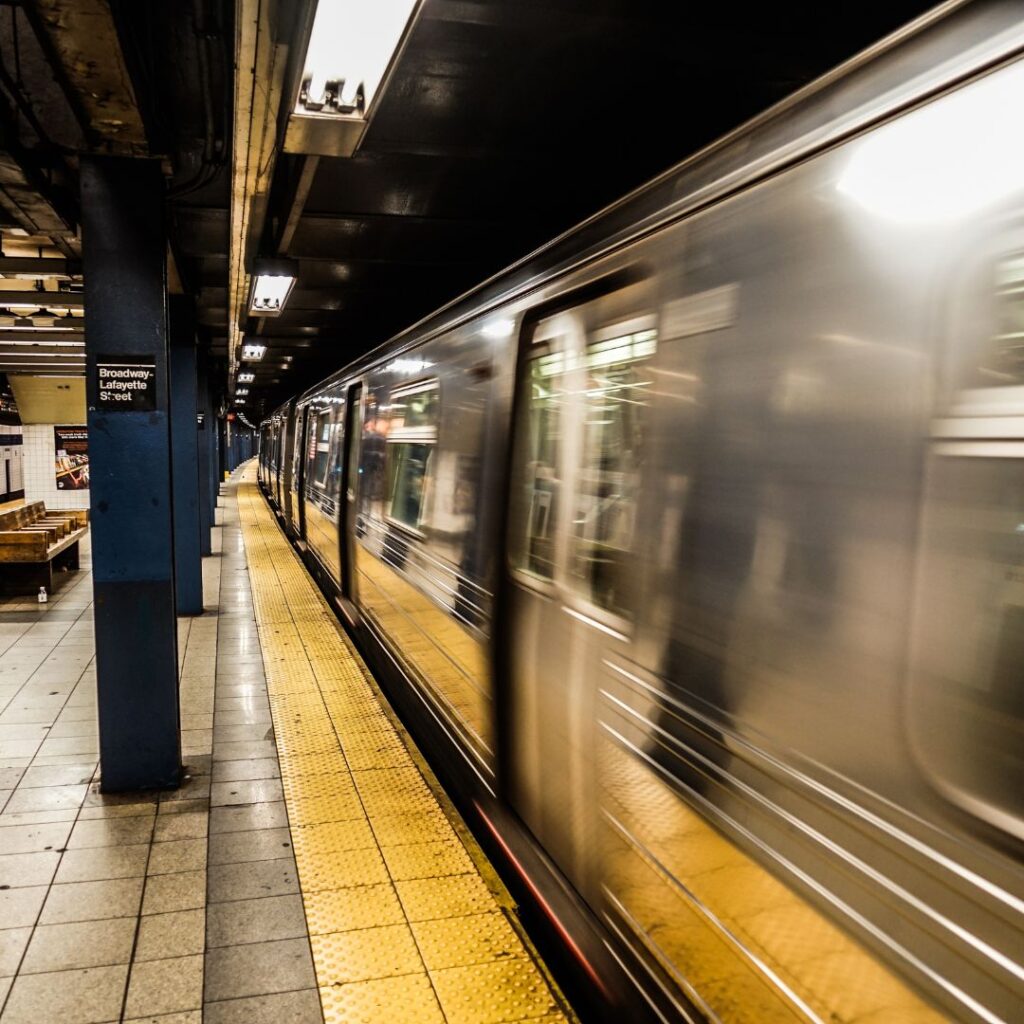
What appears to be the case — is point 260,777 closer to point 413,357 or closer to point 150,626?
point 150,626

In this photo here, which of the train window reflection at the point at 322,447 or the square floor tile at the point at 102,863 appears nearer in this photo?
the square floor tile at the point at 102,863

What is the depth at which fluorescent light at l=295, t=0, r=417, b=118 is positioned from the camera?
2354 millimetres

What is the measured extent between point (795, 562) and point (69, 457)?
754 inches

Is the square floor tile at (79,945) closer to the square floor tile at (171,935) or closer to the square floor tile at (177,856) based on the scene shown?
the square floor tile at (171,935)

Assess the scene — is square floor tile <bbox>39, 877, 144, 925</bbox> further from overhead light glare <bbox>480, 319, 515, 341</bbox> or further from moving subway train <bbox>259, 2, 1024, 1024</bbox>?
overhead light glare <bbox>480, 319, 515, 341</bbox>

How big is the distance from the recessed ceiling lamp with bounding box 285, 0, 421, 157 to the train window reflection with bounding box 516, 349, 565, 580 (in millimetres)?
1055

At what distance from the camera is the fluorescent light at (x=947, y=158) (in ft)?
4.04

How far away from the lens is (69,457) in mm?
17875

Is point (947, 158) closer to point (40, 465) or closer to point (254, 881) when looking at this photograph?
point (254, 881)

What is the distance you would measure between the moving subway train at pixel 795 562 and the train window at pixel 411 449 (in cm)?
153

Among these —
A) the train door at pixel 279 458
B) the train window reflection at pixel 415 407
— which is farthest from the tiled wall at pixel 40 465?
the train window reflection at pixel 415 407

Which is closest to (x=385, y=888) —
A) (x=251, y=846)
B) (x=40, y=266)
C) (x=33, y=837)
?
(x=251, y=846)

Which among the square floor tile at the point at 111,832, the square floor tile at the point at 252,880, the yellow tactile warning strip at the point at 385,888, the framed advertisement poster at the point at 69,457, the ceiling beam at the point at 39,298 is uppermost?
the ceiling beam at the point at 39,298

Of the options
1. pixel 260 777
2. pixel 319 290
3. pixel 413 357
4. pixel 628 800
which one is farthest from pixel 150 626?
pixel 319 290
